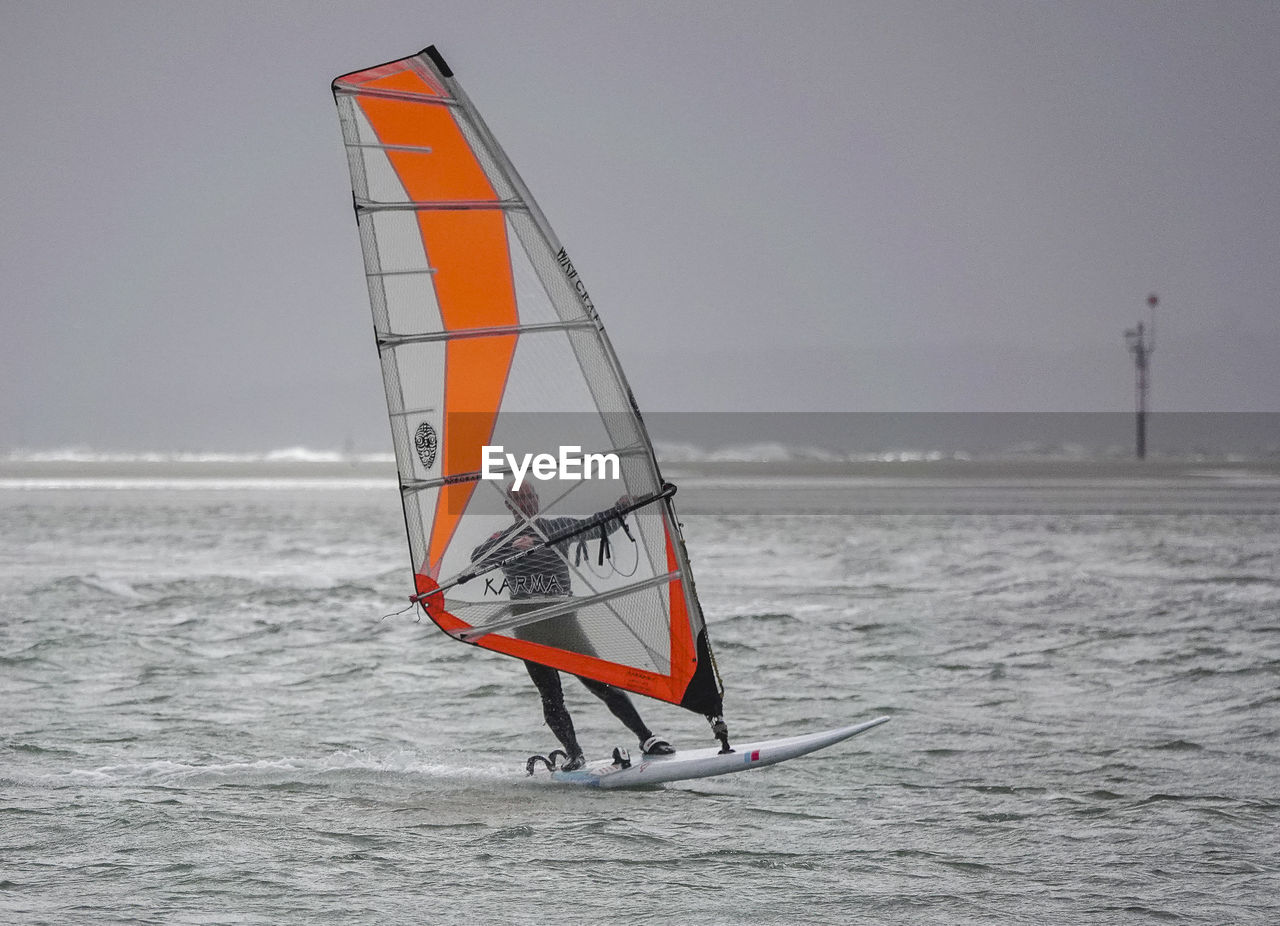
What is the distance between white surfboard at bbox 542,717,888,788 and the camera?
725 centimetres

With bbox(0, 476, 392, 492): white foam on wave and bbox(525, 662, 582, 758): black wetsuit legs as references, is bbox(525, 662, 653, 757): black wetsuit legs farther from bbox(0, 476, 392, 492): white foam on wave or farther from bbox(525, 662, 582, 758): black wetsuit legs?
bbox(0, 476, 392, 492): white foam on wave

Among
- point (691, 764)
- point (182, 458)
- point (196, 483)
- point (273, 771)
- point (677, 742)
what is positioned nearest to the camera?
point (691, 764)

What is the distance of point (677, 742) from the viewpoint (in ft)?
28.3

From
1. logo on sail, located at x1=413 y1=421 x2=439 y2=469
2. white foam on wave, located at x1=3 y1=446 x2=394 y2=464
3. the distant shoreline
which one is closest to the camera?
logo on sail, located at x1=413 y1=421 x2=439 y2=469

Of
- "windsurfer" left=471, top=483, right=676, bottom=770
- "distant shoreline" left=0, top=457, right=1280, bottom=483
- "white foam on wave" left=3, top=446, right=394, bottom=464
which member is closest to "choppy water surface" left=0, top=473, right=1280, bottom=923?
"windsurfer" left=471, top=483, right=676, bottom=770

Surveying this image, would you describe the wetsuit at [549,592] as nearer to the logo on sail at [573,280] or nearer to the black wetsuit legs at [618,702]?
the black wetsuit legs at [618,702]

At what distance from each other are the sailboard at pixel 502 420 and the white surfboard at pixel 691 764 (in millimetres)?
98

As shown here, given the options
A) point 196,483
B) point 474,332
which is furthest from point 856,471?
point 474,332

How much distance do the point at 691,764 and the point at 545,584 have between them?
1.14 metres

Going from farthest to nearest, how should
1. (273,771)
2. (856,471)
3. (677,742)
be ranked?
1. (856,471)
2. (677,742)
3. (273,771)

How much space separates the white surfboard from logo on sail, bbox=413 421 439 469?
5.56 feet

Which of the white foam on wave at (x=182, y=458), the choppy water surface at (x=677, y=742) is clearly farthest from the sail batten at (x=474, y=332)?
the white foam on wave at (x=182, y=458)

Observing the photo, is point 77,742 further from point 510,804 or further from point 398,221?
point 398,221

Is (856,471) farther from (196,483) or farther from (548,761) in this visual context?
(548,761)
